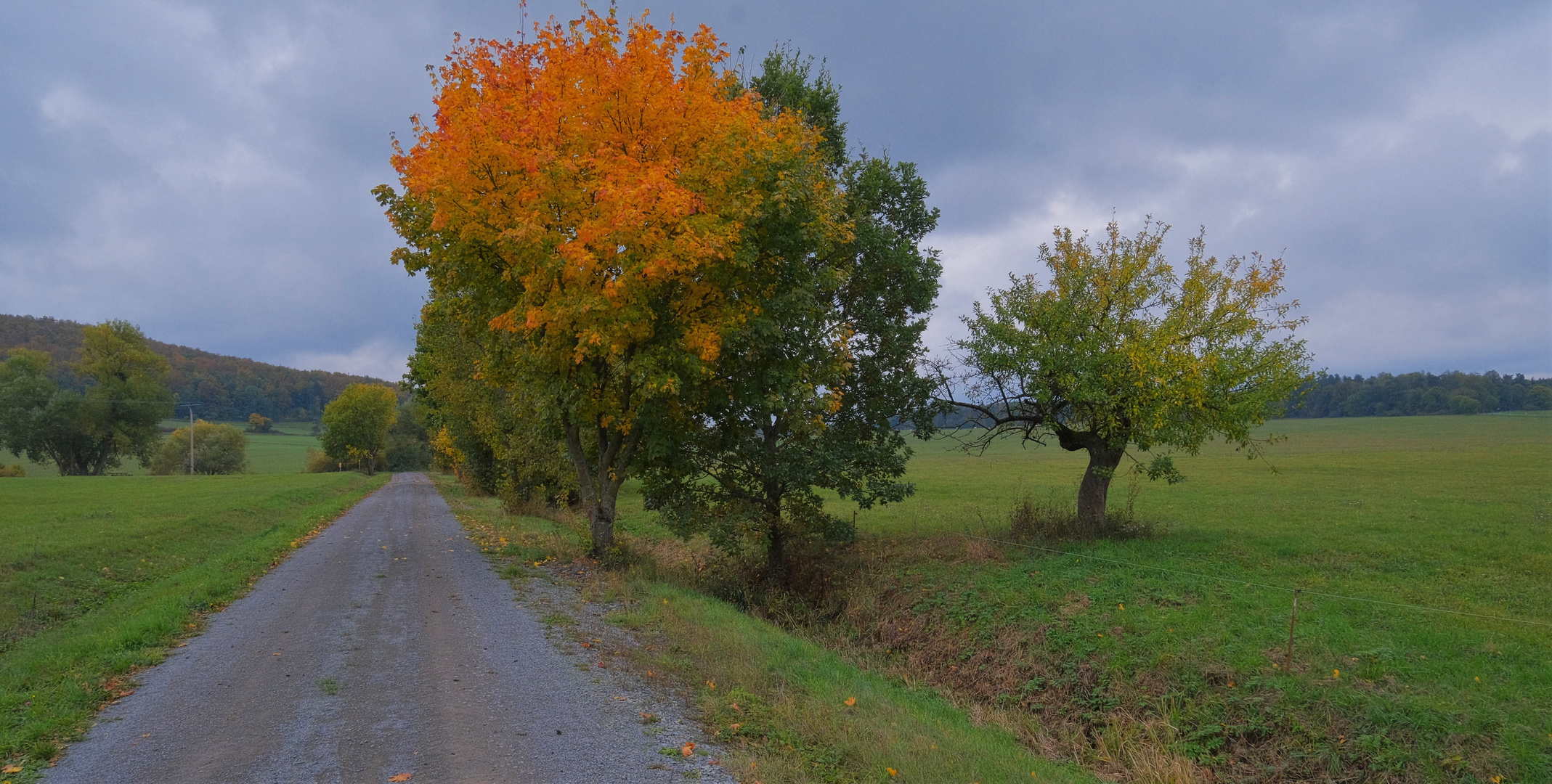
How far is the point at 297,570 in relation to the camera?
1481cm

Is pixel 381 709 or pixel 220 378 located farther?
pixel 220 378

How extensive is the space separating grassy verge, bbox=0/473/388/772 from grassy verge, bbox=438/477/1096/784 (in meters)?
5.28

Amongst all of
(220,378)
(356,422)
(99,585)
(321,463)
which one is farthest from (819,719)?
(220,378)

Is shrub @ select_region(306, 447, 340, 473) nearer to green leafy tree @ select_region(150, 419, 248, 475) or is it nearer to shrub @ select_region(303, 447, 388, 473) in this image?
shrub @ select_region(303, 447, 388, 473)

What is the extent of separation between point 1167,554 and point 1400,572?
369 centimetres

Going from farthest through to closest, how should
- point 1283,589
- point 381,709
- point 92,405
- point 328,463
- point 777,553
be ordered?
point 328,463
point 92,405
point 777,553
point 1283,589
point 381,709

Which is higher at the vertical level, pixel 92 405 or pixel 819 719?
pixel 92 405

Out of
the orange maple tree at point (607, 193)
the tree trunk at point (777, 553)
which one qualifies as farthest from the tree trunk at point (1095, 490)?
the orange maple tree at point (607, 193)

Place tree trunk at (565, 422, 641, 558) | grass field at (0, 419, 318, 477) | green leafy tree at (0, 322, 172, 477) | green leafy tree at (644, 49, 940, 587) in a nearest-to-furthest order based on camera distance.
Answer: green leafy tree at (644, 49, 940, 587) < tree trunk at (565, 422, 641, 558) < green leafy tree at (0, 322, 172, 477) < grass field at (0, 419, 318, 477)

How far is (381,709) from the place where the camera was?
6.80 metres

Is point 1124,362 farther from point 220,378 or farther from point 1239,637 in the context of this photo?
point 220,378

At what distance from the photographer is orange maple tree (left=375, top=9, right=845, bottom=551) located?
12.0 metres

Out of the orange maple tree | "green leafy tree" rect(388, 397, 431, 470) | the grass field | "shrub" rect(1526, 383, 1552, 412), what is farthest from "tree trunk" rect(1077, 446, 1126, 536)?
"shrub" rect(1526, 383, 1552, 412)

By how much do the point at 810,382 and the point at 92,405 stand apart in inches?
3093
